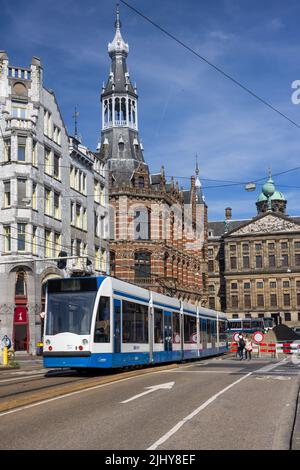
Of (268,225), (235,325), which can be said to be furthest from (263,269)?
(235,325)

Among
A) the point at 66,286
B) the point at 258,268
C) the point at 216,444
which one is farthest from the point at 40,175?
the point at 258,268

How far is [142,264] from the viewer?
6631cm

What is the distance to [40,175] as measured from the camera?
155 feet

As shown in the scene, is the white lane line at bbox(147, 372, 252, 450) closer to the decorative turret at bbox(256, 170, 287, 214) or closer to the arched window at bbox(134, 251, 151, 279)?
the arched window at bbox(134, 251, 151, 279)

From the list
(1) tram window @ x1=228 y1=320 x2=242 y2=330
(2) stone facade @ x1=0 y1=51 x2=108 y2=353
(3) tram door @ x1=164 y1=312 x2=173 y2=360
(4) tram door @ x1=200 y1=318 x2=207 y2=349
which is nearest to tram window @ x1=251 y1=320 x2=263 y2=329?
(1) tram window @ x1=228 y1=320 x2=242 y2=330

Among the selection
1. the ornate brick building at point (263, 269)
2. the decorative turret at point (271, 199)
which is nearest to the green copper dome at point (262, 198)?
the decorative turret at point (271, 199)

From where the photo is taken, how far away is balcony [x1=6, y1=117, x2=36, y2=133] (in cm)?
4594

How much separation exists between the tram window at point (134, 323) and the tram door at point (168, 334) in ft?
10.0

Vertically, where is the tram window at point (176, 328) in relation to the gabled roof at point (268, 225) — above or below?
below

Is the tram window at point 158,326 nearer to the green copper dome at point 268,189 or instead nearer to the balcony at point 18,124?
the balcony at point 18,124

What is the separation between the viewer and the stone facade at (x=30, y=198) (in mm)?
44906

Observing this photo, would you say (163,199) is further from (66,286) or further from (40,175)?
(66,286)
